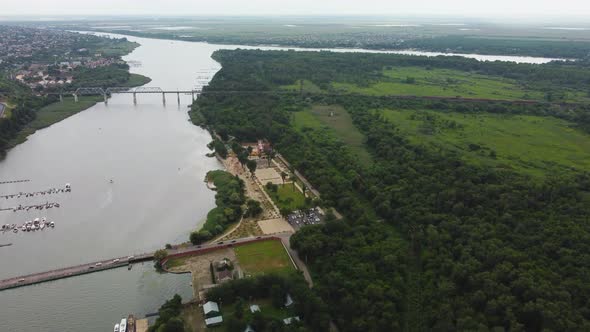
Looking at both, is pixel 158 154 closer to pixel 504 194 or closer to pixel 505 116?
pixel 504 194

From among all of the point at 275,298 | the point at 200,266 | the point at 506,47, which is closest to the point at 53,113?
the point at 200,266

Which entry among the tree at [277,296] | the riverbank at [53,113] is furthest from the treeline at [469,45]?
the tree at [277,296]

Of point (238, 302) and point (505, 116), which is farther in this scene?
point (505, 116)

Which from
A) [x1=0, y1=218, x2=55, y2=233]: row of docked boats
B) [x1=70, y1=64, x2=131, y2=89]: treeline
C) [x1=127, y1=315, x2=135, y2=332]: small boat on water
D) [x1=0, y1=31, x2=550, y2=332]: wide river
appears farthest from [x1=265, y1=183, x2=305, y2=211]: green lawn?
[x1=70, y1=64, x2=131, y2=89]: treeline

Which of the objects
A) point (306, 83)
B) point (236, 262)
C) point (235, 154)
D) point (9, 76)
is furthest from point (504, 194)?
point (9, 76)

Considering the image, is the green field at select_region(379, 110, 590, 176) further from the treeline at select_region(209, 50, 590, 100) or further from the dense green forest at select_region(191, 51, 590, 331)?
the treeline at select_region(209, 50, 590, 100)

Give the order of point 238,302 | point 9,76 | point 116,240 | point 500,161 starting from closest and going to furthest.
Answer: point 238,302 < point 116,240 < point 500,161 < point 9,76
